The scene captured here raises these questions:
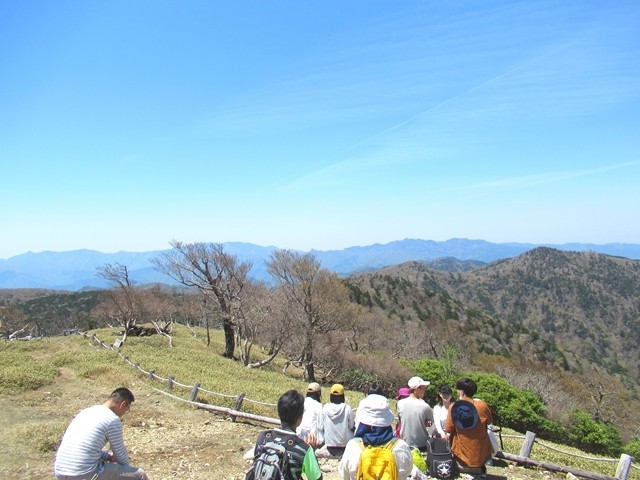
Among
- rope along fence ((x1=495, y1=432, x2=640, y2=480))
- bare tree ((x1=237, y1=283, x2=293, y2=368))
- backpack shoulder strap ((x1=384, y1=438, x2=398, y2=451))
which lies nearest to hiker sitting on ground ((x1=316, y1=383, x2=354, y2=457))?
backpack shoulder strap ((x1=384, y1=438, x2=398, y2=451))

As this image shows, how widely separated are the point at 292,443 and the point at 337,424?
10.7ft

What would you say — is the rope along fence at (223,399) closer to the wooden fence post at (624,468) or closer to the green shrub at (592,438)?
the wooden fence post at (624,468)

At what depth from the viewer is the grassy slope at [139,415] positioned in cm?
965

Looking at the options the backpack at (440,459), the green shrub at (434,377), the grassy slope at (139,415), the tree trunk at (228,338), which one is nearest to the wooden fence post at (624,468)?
the grassy slope at (139,415)

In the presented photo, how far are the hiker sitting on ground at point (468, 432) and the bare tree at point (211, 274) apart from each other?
26014 millimetres

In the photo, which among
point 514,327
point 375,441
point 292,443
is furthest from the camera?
point 514,327

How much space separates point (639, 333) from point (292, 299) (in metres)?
140

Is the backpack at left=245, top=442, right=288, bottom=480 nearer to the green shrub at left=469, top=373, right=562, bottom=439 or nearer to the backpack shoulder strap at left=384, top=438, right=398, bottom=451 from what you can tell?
the backpack shoulder strap at left=384, top=438, right=398, bottom=451

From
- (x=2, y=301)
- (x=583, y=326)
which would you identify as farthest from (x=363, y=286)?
(x=2, y=301)

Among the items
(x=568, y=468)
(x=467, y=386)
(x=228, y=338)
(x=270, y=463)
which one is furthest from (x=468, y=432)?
(x=228, y=338)

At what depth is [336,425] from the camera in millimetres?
7211

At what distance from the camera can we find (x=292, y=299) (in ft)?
109

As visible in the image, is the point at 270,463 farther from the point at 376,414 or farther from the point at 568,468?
the point at 568,468

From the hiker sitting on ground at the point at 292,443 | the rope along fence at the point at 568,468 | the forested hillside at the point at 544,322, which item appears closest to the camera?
the hiker sitting on ground at the point at 292,443
